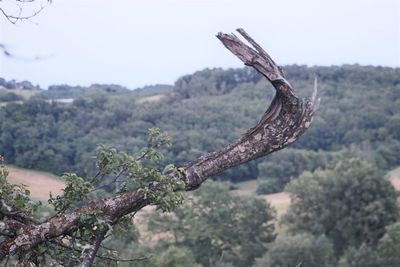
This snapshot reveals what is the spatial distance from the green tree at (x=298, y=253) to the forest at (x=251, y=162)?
2.3 inches

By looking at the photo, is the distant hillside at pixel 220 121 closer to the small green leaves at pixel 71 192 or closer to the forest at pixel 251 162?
the forest at pixel 251 162

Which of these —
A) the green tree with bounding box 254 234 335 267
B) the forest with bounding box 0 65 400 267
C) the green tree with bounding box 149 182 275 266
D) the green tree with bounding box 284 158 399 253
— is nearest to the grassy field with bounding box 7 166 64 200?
the forest with bounding box 0 65 400 267

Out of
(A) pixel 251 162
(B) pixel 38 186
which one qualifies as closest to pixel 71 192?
(B) pixel 38 186

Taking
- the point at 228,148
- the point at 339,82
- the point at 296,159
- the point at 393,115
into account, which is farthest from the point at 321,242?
the point at 339,82

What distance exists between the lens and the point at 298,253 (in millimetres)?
28578

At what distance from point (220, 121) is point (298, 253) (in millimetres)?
30989

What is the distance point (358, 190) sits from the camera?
36062 millimetres

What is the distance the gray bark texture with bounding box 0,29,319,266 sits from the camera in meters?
3.44

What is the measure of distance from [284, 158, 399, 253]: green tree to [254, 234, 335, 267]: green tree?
4.41m

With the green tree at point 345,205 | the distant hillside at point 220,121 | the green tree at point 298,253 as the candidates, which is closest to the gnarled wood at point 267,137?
the green tree at point 298,253

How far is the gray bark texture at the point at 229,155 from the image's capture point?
3.44 metres

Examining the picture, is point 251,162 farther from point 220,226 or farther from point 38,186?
point 38,186

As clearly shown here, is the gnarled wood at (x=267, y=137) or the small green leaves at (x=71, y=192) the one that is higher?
the gnarled wood at (x=267, y=137)

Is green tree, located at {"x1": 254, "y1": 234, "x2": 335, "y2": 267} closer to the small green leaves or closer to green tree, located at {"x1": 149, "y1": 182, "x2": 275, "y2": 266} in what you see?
green tree, located at {"x1": 149, "y1": 182, "x2": 275, "y2": 266}
